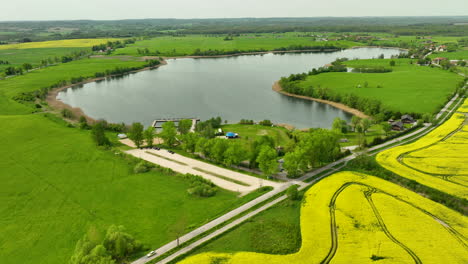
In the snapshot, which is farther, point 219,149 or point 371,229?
point 219,149

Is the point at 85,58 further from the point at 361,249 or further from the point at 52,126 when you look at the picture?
the point at 361,249

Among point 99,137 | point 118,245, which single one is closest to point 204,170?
point 118,245

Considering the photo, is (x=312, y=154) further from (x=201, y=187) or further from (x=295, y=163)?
(x=201, y=187)

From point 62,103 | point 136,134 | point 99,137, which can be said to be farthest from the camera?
point 62,103

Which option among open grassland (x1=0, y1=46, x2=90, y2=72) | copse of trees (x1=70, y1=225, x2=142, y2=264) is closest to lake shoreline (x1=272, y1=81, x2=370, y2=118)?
copse of trees (x1=70, y1=225, x2=142, y2=264)

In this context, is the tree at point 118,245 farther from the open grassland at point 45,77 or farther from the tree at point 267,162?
the open grassland at point 45,77

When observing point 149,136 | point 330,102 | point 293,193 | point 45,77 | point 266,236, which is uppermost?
point 45,77
